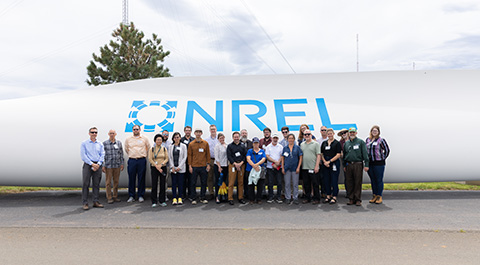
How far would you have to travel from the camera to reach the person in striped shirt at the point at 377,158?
767cm

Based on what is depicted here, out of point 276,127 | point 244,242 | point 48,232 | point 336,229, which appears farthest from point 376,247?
point 48,232

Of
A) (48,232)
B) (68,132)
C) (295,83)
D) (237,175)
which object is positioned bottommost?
(48,232)

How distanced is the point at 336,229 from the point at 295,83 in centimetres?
509

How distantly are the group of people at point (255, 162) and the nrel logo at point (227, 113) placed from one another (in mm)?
742

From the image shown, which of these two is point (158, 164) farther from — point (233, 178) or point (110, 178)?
point (233, 178)

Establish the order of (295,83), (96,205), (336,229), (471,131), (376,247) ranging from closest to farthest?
1. (376,247)
2. (336,229)
3. (96,205)
4. (471,131)
5. (295,83)

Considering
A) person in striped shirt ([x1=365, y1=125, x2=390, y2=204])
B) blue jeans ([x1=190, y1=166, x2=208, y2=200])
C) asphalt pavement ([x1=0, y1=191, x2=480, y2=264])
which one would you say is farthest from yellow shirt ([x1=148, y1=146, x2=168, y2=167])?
person in striped shirt ([x1=365, y1=125, x2=390, y2=204])

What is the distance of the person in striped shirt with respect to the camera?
7.67 m

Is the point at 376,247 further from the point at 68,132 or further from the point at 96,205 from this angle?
the point at 68,132

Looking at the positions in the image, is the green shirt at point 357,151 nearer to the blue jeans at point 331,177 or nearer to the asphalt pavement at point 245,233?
the blue jeans at point 331,177

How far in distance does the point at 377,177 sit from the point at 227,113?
13.4 ft

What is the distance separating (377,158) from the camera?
7691 mm

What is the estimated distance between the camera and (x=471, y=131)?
8.73 metres

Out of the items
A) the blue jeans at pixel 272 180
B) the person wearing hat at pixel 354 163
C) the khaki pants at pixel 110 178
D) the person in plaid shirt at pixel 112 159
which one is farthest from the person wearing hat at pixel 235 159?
the khaki pants at pixel 110 178
